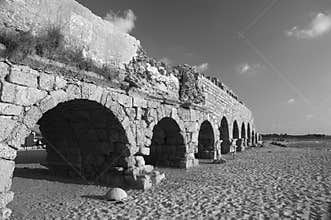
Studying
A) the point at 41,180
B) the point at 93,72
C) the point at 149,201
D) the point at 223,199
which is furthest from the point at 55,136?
the point at 223,199

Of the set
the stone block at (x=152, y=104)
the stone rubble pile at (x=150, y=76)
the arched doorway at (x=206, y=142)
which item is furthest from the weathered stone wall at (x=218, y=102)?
the stone block at (x=152, y=104)

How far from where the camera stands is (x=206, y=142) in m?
13.2

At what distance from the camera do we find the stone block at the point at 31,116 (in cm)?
443

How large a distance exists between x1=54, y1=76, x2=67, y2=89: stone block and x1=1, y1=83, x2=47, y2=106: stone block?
33 cm

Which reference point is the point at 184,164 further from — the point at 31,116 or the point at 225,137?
the point at 225,137

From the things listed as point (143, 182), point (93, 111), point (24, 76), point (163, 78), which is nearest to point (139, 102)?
point (93, 111)

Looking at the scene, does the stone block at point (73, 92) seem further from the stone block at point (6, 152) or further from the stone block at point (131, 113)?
the stone block at point (131, 113)

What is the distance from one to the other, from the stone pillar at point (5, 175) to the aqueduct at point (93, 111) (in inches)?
0.6

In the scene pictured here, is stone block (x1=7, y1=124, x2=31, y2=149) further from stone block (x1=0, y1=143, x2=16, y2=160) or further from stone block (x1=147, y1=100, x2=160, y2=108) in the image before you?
stone block (x1=147, y1=100, x2=160, y2=108)

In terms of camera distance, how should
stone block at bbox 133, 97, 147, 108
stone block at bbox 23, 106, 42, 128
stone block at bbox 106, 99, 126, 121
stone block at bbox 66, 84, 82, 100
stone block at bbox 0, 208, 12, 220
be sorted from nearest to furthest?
stone block at bbox 0, 208, 12, 220 → stone block at bbox 23, 106, 42, 128 → stone block at bbox 66, 84, 82, 100 → stone block at bbox 106, 99, 126, 121 → stone block at bbox 133, 97, 147, 108

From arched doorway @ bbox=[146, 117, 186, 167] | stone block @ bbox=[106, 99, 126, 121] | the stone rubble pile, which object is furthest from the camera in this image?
arched doorway @ bbox=[146, 117, 186, 167]

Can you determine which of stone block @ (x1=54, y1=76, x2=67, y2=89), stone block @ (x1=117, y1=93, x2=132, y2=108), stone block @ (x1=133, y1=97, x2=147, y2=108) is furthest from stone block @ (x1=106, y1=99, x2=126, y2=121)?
stone block @ (x1=54, y1=76, x2=67, y2=89)

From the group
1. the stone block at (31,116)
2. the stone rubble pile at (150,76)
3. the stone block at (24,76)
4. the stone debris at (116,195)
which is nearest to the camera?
the stone block at (24,76)

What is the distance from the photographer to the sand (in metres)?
4.61
